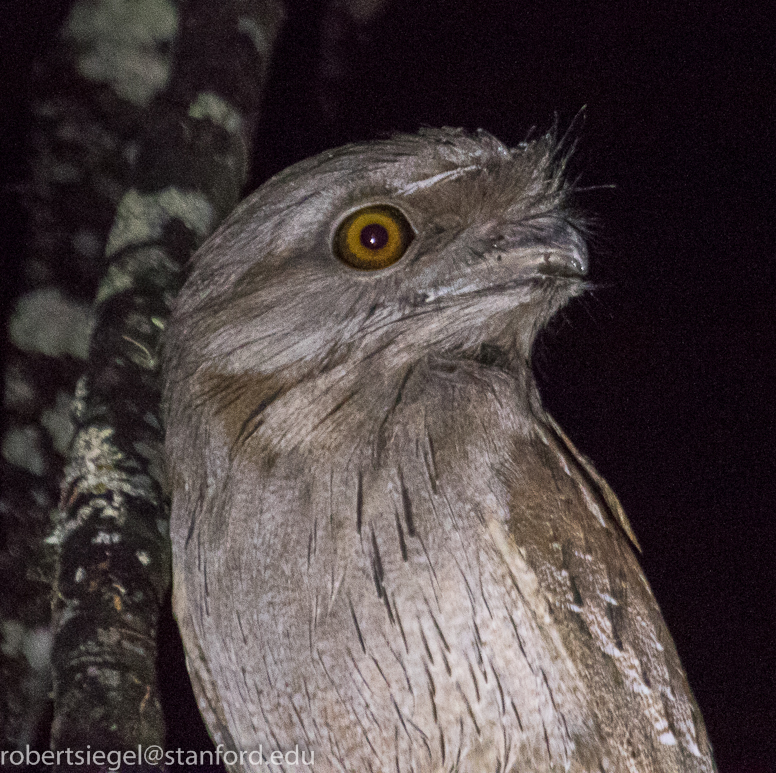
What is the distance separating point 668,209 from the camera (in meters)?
3.12

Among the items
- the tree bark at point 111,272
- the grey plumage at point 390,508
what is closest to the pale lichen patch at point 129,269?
the tree bark at point 111,272

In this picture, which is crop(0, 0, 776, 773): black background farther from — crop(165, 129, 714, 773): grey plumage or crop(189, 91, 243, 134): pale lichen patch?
crop(165, 129, 714, 773): grey plumage

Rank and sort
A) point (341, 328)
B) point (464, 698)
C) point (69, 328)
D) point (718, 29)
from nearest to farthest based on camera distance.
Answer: point (464, 698), point (341, 328), point (69, 328), point (718, 29)

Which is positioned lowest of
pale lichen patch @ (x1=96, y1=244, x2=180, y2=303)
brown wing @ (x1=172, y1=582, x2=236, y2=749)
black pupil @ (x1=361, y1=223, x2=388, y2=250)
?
brown wing @ (x1=172, y1=582, x2=236, y2=749)

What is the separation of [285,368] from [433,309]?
0.34 metres

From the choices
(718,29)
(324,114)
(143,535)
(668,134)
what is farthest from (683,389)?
(143,535)

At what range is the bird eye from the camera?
5.32 ft

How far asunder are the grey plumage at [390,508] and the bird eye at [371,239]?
0.07 feet

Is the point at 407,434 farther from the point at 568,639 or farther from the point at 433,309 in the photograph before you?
the point at 568,639

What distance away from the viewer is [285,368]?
164cm

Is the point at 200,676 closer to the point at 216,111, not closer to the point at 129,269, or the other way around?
the point at 129,269

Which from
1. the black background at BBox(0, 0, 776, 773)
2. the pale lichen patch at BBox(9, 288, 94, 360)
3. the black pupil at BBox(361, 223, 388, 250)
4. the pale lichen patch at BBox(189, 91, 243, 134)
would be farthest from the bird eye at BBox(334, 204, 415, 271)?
the black background at BBox(0, 0, 776, 773)

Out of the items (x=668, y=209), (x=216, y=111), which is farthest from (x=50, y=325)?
(x=668, y=209)

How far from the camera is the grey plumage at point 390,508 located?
1527mm
